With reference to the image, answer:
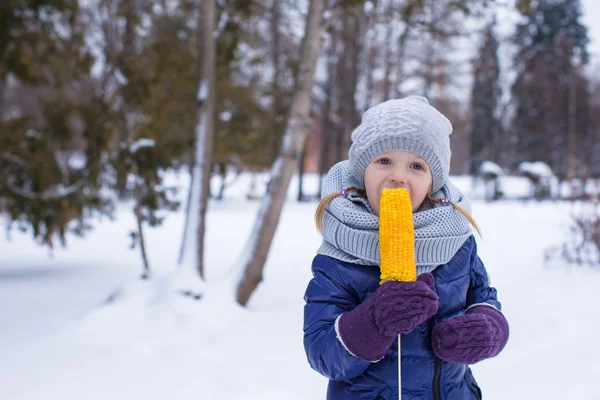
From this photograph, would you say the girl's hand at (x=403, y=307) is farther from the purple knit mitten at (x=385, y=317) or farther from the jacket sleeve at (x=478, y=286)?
the jacket sleeve at (x=478, y=286)

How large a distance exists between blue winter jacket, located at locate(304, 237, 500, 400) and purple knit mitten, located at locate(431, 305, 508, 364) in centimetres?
8

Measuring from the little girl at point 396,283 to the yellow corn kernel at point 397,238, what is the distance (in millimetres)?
43

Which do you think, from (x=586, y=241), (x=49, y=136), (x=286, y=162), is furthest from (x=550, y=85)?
(x=49, y=136)

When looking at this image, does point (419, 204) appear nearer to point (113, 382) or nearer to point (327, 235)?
point (327, 235)

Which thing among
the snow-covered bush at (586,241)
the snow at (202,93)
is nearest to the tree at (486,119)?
the snow-covered bush at (586,241)

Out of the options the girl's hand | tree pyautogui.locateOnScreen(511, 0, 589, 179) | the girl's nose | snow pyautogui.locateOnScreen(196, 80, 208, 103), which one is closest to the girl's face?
the girl's nose

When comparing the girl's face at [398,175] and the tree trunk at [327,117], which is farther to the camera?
the tree trunk at [327,117]

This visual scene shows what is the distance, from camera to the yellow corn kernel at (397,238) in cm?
144

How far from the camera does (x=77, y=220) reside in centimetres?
850

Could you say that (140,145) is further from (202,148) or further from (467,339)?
(467,339)

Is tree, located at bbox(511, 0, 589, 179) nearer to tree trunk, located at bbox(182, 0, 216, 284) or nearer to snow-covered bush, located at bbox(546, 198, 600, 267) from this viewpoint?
snow-covered bush, located at bbox(546, 198, 600, 267)

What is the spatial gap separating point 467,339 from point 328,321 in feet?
1.26

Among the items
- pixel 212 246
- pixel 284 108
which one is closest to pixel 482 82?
pixel 284 108

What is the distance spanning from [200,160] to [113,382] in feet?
9.60
